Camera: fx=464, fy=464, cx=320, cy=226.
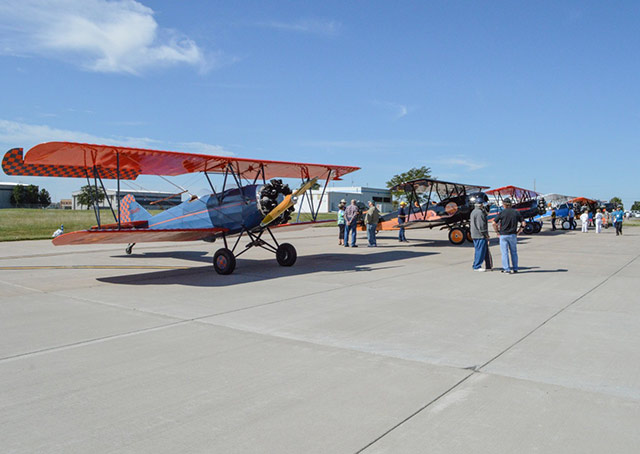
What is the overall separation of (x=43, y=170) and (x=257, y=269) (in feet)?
17.9

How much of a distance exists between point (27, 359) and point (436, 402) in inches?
144

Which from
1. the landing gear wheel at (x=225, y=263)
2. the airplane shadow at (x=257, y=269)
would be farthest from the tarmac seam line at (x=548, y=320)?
the landing gear wheel at (x=225, y=263)

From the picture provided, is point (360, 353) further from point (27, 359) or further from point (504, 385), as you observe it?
point (27, 359)

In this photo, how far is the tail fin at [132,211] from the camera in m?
13.5

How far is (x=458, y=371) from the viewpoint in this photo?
A: 12.9 ft

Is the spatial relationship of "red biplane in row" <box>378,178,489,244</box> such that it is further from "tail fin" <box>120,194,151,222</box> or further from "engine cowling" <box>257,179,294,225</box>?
"tail fin" <box>120,194,151,222</box>

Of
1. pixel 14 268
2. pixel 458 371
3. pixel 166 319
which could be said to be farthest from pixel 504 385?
pixel 14 268

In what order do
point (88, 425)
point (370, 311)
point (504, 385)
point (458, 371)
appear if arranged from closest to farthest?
point (88, 425) < point (504, 385) < point (458, 371) < point (370, 311)

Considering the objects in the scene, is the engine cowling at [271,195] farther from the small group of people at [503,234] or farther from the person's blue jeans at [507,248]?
the person's blue jeans at [507,248]

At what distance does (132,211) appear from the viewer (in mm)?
13805

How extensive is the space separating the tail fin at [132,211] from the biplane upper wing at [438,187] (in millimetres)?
9014

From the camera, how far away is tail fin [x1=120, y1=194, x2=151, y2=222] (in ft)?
44.2

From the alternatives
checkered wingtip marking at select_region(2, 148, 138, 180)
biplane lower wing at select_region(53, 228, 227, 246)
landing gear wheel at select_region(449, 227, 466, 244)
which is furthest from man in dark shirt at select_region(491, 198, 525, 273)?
checkered wingtip marking at select_region(2, 148, 138, 180)

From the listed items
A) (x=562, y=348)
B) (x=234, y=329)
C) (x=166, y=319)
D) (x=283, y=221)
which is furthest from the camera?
(x=283, y=221)
